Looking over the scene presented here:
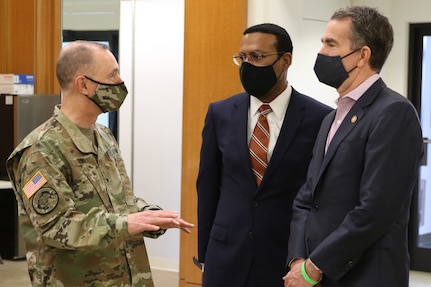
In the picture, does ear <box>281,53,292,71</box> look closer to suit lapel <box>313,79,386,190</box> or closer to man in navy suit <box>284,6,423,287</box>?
man in navy suit <box>284,6,423,287</box>

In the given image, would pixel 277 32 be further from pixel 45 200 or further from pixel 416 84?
pixel 416 84

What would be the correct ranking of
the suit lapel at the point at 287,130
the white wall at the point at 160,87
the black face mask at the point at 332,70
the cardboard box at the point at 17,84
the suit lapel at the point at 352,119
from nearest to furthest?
the suit lapel at the point at 352,119
the black face mask at the point at 332,70
the suit lapel at the point at 287,130
the white wall at the point at 160,87
the cardboard box at the point at 17,84

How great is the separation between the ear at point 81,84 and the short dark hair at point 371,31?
3.32 feet

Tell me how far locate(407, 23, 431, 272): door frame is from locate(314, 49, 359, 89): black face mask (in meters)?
Result: 4.23

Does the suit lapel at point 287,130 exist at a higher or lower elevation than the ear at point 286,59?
lower

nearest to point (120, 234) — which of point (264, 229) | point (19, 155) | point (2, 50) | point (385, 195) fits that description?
point (19, 155)

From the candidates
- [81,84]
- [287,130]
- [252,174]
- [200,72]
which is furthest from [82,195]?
[200,72]

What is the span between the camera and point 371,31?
2.58 metres

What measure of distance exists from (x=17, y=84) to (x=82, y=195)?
4772mm

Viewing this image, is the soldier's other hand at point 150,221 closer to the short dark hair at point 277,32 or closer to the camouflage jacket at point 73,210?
the camouflage jacket at point 73,210

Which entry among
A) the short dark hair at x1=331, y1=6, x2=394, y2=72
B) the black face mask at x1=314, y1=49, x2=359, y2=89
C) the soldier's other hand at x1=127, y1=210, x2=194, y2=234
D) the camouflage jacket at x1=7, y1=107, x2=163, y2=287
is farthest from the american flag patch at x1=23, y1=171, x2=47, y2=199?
the short dark hair at x1=331, y1=6, x2=394, y2=72

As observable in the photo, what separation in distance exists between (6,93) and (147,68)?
5.49 ft

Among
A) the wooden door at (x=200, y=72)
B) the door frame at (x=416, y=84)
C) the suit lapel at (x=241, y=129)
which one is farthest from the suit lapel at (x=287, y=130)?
the door frame at (x=416, y=84)

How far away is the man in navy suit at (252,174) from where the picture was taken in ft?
9.48
